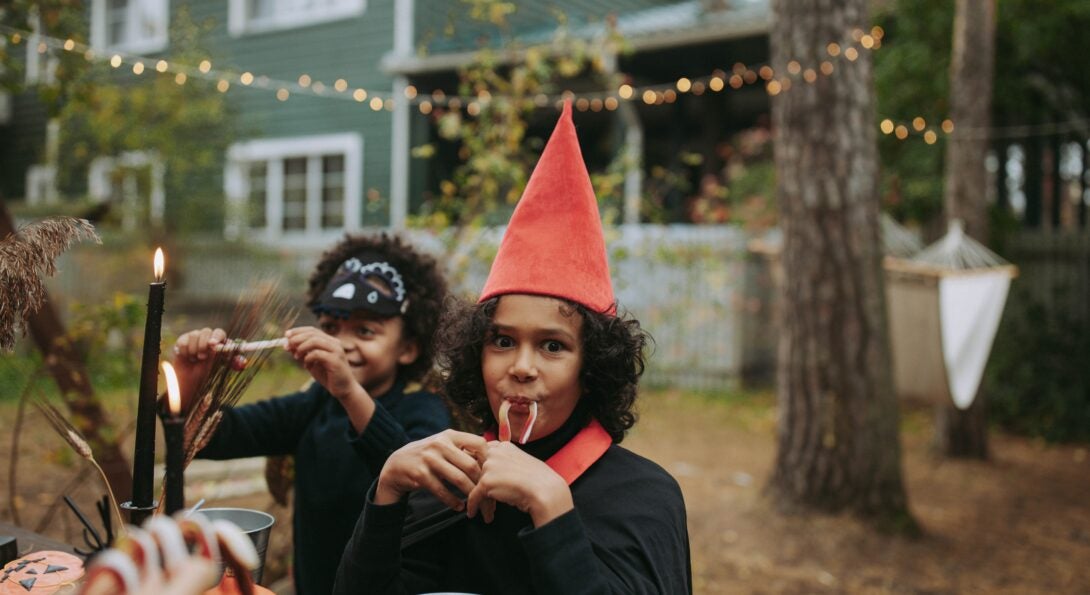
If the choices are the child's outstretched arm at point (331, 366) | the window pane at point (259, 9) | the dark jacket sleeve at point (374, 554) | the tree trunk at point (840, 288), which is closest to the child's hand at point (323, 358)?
the child's outstretched arm at point (331, 366)

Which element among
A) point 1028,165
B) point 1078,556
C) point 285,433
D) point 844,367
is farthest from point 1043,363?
point 285,433

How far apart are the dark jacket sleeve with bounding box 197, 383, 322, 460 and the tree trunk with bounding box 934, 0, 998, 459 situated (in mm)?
5387

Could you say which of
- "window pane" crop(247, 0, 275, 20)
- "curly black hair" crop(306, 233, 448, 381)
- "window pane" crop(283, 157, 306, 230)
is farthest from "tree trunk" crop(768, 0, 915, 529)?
→ "window pane" crop(247, 0, 275, 20)

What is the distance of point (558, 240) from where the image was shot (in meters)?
1.43

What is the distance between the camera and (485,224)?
4875 millimetres

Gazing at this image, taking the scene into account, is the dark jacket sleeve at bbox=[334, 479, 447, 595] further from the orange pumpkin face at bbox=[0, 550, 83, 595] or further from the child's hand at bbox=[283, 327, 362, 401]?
the child's hand at bbox=[283, 327, 362, 401]

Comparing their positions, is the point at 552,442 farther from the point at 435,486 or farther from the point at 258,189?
the point at 258,189

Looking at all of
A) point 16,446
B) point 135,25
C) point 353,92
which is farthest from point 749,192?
point 135,25

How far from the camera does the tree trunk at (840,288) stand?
442cm

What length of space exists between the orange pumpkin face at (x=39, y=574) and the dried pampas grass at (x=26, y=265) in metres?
0.31

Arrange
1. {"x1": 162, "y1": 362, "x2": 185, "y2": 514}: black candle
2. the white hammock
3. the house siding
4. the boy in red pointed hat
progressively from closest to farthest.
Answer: {"x1": 162, "y1": 362, "x2": 185, "y2": 514}: black candle < the boy in red pointed hat < the white hammock < the house siding

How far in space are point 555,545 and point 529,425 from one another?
0.82ft

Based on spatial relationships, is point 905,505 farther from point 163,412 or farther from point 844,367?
point 163,412

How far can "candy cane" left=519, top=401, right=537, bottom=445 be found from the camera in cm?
132
